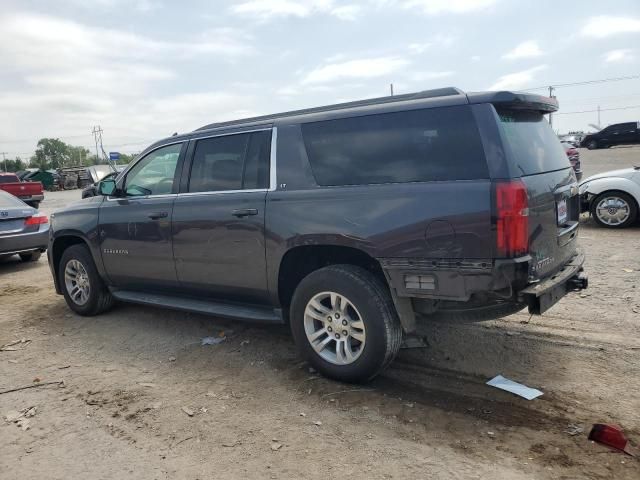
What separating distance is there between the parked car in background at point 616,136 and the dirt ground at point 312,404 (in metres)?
34.2

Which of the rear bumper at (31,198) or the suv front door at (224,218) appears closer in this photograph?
the suv front door at (224,218)

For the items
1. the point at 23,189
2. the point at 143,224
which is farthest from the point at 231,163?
the point at 23,189

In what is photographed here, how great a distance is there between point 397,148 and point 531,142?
95cm

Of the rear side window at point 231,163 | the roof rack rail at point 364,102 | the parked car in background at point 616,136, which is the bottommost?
the rear side window at point 231,163

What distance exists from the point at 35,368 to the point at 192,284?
151cm

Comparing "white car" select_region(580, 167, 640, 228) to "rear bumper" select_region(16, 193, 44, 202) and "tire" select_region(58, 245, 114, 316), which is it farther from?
"rear bumper" select_region(16, 193, 44, 202)

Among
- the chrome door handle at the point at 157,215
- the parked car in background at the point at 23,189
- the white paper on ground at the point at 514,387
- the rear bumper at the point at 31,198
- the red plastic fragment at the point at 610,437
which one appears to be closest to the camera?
the red plastic fragment at the point at 610,437

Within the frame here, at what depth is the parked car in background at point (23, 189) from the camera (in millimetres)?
20328

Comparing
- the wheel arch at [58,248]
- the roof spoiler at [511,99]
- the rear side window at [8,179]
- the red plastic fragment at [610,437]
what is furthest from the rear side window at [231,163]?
the rear side window at [8,179]

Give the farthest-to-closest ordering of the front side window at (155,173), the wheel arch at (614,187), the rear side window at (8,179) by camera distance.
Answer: the rear side window at (8,179)
the wheel arch at (614,187)
the front side window at (155,173)

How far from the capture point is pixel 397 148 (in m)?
3.57

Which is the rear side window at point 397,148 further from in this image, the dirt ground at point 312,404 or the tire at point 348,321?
the dirt ground at point 312,404

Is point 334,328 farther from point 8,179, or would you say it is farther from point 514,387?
point 8,179

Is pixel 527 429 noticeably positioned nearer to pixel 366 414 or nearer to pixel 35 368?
pixel 366 414
